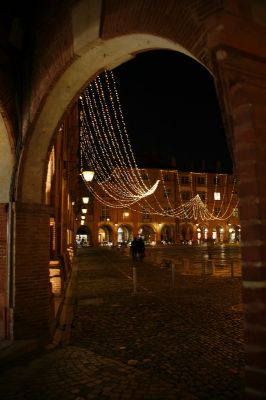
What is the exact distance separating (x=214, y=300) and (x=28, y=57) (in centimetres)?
796

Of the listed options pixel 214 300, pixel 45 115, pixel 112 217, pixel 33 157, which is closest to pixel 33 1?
pixel 45 115

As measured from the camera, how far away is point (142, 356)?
634 cm

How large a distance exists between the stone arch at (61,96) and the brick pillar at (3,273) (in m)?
0.48

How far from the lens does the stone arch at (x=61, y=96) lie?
5883 mm

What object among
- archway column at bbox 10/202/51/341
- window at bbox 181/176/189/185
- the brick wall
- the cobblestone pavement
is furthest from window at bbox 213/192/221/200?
the brick wall

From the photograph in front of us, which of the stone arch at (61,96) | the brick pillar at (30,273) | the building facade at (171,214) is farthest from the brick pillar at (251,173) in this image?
the building facade at (171,214)

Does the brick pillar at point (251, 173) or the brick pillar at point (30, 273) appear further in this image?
the brick pillar at point (30, 273)

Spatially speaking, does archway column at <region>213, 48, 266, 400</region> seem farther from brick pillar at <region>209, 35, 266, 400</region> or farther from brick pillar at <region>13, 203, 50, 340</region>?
brick pillar at <region>13, 203, 50, 340</region>

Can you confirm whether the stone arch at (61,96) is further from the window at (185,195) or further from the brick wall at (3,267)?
the window at (185,195)

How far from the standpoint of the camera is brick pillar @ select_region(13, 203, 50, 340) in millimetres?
7156

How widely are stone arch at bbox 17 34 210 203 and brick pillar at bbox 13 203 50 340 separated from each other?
13.4 inches

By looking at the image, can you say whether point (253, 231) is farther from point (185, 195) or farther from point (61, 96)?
point (185, 195)

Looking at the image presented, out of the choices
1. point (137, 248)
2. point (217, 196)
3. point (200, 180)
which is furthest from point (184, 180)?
point (137, 248)

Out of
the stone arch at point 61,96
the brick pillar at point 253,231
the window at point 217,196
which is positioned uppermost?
the window at point 217,196
